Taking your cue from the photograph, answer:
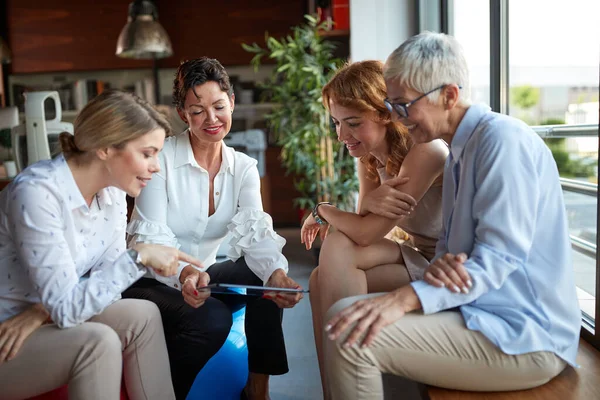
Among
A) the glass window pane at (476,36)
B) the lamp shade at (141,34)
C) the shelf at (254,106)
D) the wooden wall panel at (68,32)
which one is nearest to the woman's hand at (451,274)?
the glass window pane at (476,36)

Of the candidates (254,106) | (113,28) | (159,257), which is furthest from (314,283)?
(113,28)

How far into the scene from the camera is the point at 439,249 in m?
1.60

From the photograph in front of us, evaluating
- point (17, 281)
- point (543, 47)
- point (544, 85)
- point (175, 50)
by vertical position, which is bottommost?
point (17, 281)

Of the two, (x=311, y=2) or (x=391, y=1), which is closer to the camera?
(x=391, y=1)

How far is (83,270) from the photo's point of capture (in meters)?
1.63

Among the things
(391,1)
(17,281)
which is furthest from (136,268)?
(391,1)

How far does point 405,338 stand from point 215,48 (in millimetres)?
5834

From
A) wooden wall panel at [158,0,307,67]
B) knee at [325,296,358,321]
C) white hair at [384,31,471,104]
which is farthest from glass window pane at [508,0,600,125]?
wooden wall panel at [158,0,307,67]

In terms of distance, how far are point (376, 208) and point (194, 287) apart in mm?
603

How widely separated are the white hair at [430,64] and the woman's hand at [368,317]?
498 millimetres

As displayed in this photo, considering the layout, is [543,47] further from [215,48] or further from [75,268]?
[215,48]

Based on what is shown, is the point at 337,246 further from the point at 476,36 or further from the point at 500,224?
the point at 476,36

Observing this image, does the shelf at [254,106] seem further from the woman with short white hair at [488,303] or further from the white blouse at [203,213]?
the woman with short white hair at [488,303]

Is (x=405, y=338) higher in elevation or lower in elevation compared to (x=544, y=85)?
lower
